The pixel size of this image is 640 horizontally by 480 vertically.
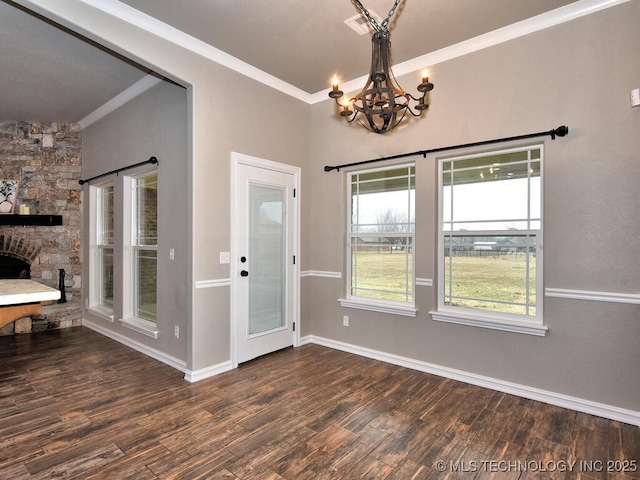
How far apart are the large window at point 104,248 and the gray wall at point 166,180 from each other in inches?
25.8

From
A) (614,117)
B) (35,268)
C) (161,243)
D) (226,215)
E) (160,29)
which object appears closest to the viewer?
(614,117)

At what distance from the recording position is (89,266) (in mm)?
5238

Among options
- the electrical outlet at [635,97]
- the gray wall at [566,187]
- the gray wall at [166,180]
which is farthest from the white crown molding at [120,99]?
the electrical outlet at [635,97]

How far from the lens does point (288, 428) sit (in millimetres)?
2463

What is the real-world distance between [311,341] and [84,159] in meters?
4.39

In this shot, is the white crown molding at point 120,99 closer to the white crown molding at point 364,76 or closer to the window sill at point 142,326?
the white crown molding at point 364,76

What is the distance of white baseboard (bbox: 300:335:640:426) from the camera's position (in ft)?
8.49

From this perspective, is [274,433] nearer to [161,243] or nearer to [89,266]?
[161,243]

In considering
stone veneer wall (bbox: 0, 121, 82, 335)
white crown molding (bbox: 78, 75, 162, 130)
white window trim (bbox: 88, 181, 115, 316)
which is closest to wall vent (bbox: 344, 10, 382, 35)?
white crown molding (bbox: 78, 75, 162, 130)

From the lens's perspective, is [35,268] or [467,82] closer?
[467,82]

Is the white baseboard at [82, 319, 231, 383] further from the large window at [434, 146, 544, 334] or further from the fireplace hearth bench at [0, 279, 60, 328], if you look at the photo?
the large window at [434, 146, 544, 334]

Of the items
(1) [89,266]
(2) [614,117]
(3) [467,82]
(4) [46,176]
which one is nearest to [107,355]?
(1) [89,266]

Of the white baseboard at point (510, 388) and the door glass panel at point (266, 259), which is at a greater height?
the door glass panel at point (266, 259)

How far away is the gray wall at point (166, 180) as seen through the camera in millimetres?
3566
